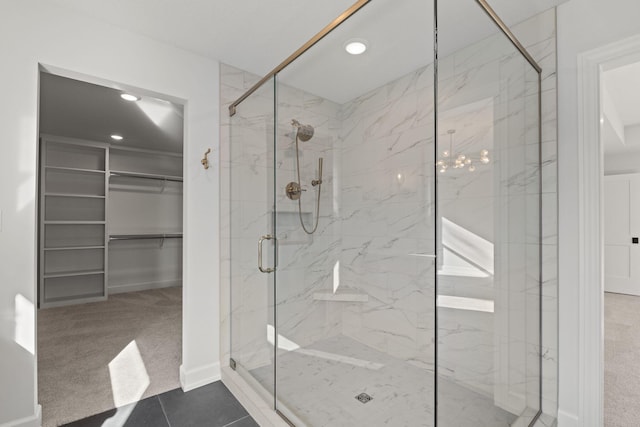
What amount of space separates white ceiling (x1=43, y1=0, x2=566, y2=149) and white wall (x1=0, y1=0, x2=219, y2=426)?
148mm

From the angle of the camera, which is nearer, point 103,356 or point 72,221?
point 103,356

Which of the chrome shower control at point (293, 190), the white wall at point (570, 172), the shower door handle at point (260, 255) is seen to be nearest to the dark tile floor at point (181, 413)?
the shower door handle at point (260, 255)

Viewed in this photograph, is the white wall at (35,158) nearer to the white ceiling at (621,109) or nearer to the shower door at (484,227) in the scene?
the shower door at (484,227)

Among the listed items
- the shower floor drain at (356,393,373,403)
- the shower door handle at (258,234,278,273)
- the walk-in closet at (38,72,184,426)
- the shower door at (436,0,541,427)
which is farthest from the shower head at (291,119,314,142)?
the shower floor drain at (356,393,373,403)

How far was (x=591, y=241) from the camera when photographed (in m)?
1.64

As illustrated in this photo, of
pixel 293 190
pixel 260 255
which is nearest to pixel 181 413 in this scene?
pixel 260 255

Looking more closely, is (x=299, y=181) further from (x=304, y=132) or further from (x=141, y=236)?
(x=141, y=236)

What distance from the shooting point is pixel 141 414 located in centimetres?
188

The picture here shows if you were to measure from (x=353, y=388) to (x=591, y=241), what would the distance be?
1.52 meters

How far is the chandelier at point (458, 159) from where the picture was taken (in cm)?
140

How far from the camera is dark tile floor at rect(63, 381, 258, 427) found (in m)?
1.81

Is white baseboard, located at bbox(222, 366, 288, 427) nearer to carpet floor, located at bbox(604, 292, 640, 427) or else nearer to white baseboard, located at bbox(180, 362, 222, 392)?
white baseboard, located at bbox(180, 362, 222, 392)

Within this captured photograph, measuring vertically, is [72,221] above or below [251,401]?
above

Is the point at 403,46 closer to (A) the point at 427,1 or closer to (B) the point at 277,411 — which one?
(A) the point at 427,1
